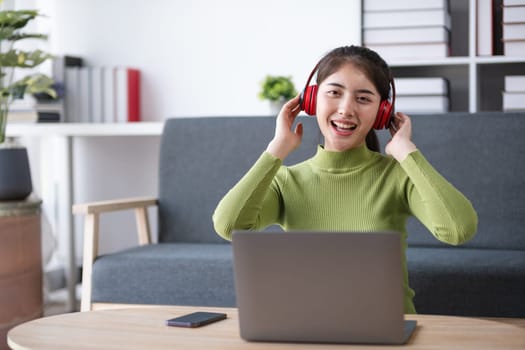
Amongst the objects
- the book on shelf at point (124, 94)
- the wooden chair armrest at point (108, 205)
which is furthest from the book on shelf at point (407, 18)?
the book on shelf at point (124, 94)

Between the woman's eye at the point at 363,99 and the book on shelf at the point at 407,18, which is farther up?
the book on shelf at the point at 407,18

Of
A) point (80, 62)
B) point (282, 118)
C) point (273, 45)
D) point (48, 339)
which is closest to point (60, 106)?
point (80, 62)

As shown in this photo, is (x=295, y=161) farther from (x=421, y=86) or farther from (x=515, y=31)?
(x=515, y=31)

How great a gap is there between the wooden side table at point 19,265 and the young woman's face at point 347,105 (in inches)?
61.4

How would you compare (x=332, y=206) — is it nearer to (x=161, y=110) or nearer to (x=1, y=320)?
(x=1, y=320)

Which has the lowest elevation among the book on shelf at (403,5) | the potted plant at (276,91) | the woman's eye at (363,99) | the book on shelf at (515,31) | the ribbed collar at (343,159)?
the ribbed collar at (343,159)

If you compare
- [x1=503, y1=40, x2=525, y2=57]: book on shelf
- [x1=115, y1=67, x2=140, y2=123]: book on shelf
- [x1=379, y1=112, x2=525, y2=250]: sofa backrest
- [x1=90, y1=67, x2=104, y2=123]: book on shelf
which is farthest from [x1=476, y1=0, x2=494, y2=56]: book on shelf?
[x1=90, y1=67, x2=104, y2=123]: book on shelf

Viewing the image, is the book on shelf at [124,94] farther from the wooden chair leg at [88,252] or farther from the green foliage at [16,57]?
the wooden chair leg at [88,252]

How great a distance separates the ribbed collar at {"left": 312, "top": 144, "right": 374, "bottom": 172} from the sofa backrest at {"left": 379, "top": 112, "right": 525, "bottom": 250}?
3.53ft

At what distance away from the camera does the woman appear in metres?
1.65

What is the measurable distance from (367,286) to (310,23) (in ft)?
8.49

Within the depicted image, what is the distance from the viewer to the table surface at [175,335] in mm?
1221

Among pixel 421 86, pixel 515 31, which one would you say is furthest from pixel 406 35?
pixel 515 31

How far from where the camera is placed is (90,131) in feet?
11.4
